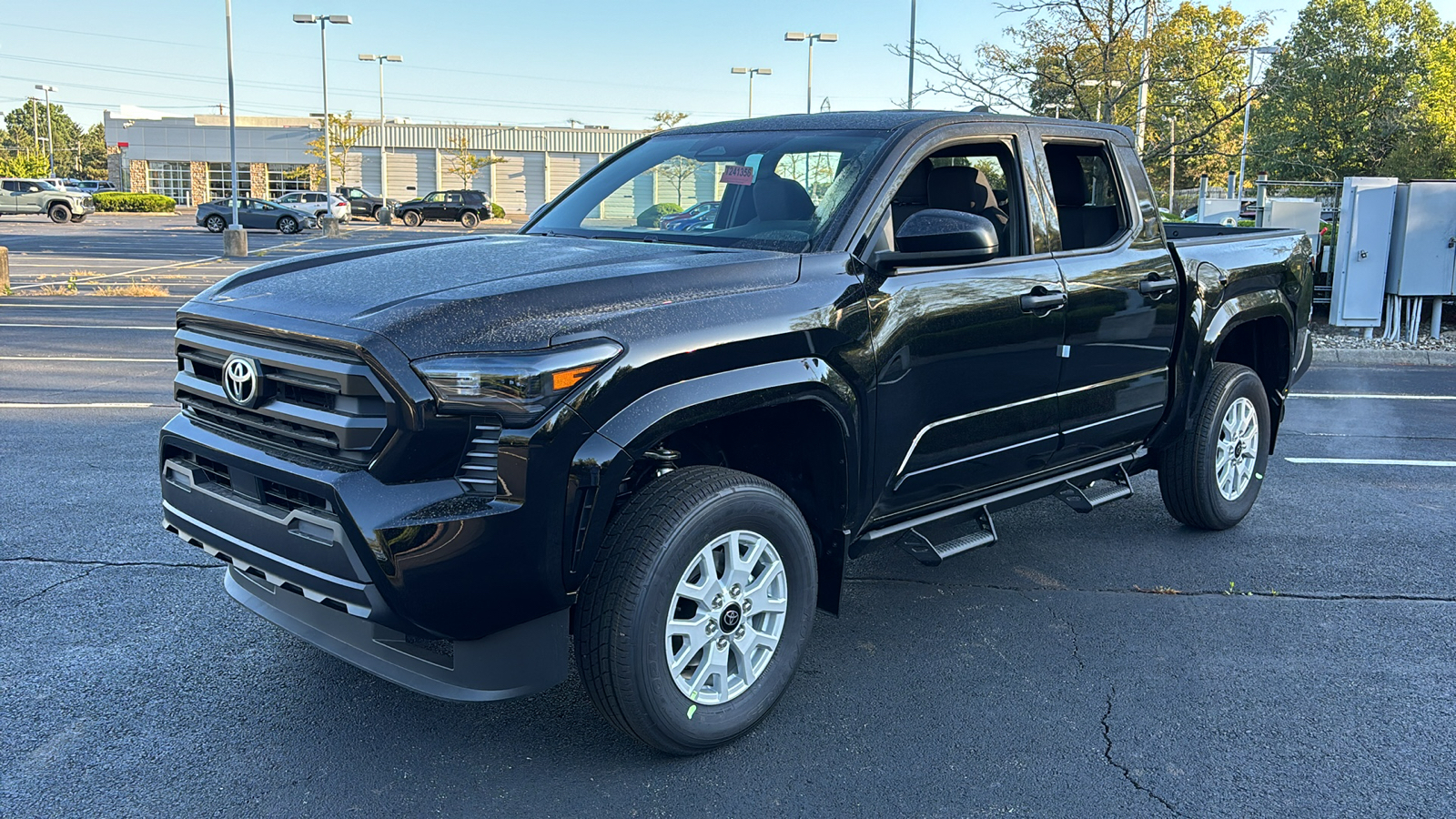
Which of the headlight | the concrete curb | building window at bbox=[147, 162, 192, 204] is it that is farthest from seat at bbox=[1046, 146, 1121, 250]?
building window at bbox=[147, 162, 192, 204]

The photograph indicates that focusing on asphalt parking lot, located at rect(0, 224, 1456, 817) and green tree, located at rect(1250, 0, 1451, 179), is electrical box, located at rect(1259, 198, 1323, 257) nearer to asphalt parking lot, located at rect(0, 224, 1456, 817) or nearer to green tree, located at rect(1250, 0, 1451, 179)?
asphalt parking lot, located at rect(0, 224, 1456, 817)

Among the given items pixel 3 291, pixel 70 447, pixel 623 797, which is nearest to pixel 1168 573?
pixel 623 797

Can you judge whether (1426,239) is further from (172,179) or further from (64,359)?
(172,179)

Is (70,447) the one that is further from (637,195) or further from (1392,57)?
(1392,57)

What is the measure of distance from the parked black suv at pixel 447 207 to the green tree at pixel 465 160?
17848 mm

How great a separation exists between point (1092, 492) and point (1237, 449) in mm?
1147

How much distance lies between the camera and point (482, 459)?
9.46 ft

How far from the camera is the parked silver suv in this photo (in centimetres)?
4522

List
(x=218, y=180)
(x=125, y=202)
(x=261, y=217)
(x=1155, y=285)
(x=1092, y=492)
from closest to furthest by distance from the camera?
1. (x=1155, y=285)
2. (x=1092, y=492)
3. (x=261, y=217)
4. (x=125, y=202)
5. (x=218, y=180)

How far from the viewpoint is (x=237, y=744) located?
3.40 meters

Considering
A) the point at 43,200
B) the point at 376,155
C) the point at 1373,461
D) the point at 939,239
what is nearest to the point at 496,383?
the point at 939,239

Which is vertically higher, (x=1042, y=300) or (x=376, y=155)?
(x=376, y=155)

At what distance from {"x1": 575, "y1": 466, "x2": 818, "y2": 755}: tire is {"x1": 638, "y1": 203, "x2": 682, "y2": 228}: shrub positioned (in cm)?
129

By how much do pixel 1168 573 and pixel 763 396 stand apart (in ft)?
9.00
